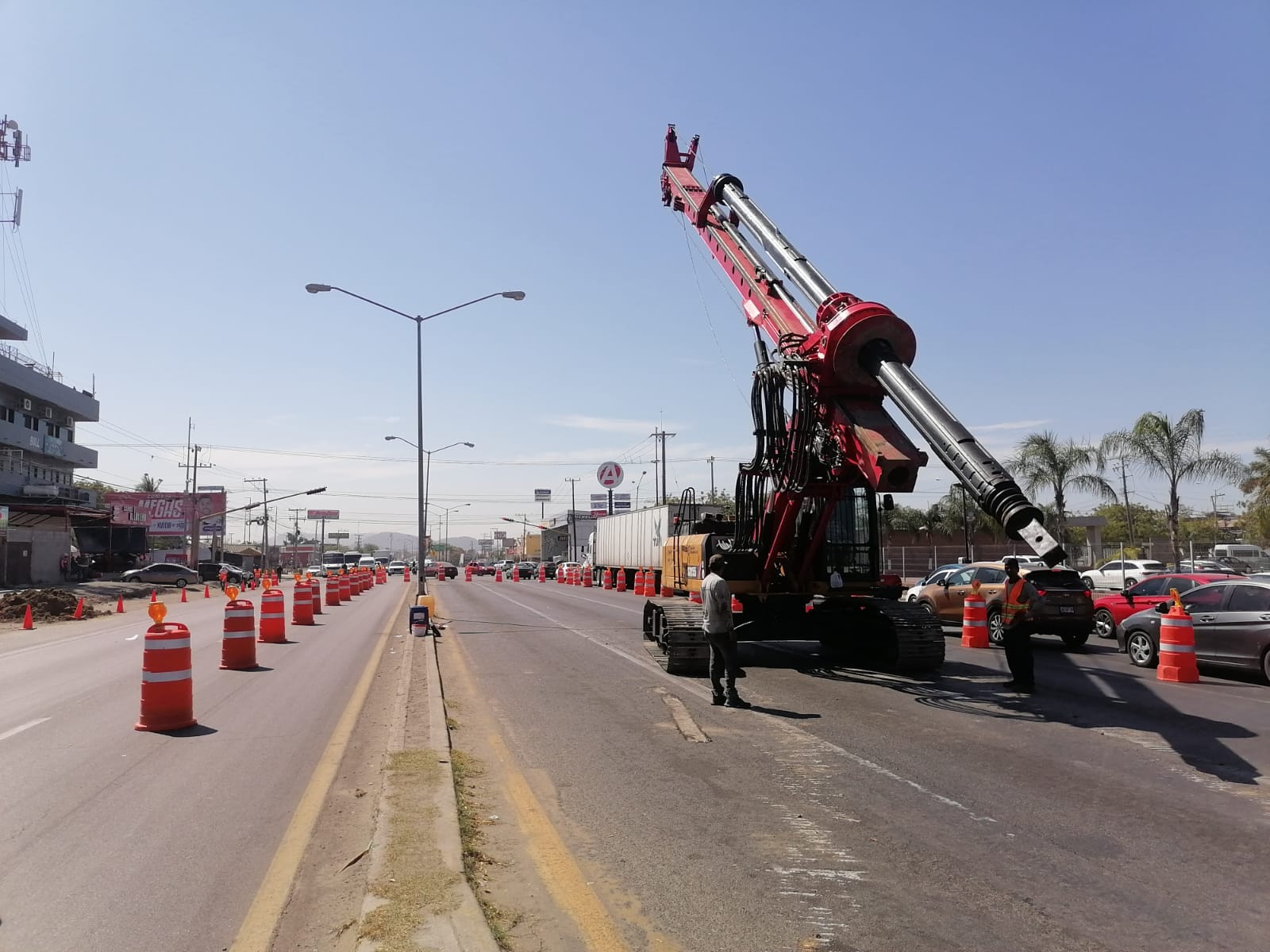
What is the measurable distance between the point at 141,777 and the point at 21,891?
2.51 m

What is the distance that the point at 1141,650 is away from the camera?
1439 cm

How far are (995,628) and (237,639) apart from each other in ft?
44.8

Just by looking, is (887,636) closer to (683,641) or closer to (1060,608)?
(683,641)

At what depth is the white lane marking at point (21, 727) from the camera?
9.07 meters

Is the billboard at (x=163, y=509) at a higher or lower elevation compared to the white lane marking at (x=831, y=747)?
higher

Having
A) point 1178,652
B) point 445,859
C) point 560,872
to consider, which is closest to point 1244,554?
point 1178,652

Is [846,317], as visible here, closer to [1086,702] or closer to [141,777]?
[1086,702]

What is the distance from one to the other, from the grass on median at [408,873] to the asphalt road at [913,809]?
32.0 inches

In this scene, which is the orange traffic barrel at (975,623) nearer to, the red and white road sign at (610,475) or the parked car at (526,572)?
the parked car at (526,572)

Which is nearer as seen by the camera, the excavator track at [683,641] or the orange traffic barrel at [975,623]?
the excavator track at [683,641]

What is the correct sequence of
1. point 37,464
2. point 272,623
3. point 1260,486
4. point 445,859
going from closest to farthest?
point 445,859 < point 272,623 < point 1260,486 < point 37,464

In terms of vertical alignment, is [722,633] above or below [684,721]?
above

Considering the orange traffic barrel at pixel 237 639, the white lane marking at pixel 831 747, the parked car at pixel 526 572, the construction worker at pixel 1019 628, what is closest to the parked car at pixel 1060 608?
the construction worker at pixel 1019 628

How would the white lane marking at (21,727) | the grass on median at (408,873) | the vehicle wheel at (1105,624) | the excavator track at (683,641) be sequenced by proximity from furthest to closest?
the vehicle wheel at (1105,624), the excavator track at (683,641), the white lane marking at (21,727), the grass on median at (408,873)
